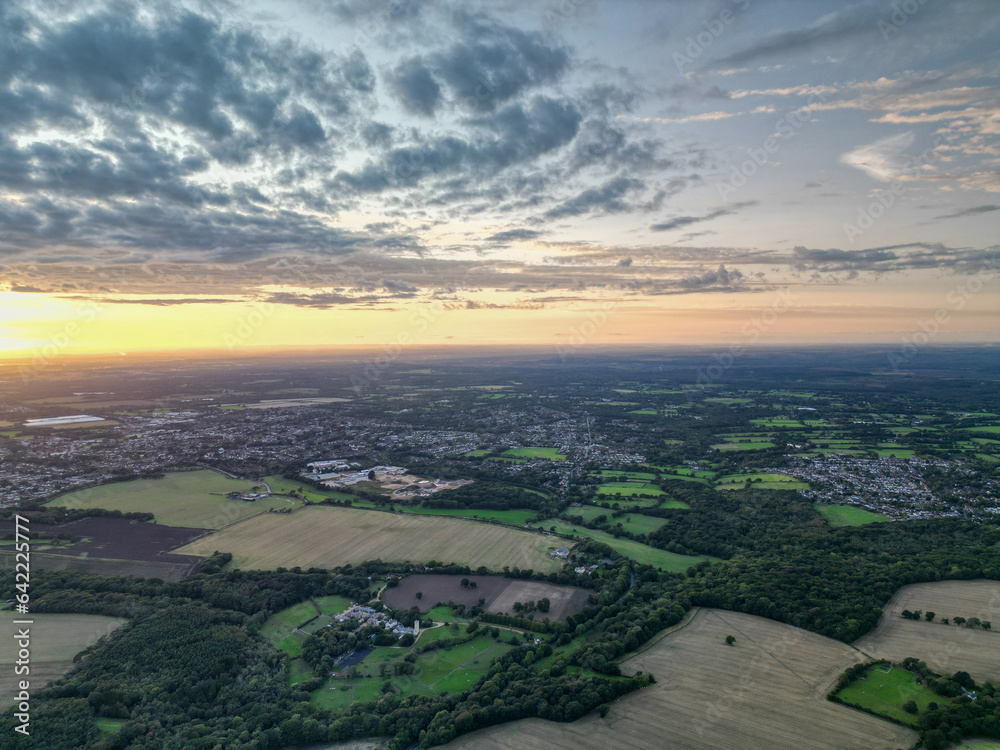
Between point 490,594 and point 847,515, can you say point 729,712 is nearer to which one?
point 490,594

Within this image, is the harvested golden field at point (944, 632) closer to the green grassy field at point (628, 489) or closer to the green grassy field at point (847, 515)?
the green grassy field at point (847, 515)

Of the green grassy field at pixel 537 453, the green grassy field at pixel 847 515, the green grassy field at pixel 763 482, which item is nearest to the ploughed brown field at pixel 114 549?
the green grassy field at pixel 537 453

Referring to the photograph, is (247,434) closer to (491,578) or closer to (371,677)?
(491,578)

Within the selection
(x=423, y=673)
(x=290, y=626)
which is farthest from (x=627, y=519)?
(x=290, y=626)

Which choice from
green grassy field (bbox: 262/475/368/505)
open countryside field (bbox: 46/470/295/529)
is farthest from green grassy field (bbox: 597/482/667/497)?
open countryside field (bbox: 46/470/295/529)

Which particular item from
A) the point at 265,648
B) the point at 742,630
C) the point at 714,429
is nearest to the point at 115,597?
the point at 265,648
